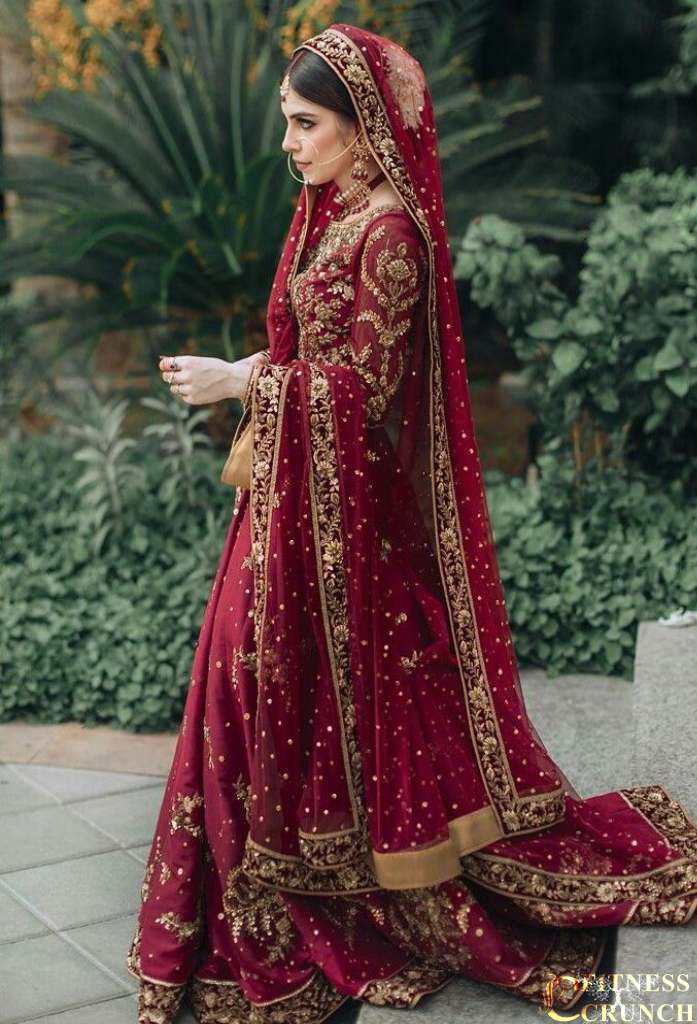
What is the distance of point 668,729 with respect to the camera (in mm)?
3291

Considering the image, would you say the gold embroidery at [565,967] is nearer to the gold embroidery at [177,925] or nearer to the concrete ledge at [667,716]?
the concrete ledge at [667,716]

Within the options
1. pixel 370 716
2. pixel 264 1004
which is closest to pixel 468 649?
pixel 370 716

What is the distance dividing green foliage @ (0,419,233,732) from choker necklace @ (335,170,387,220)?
2.09 metres

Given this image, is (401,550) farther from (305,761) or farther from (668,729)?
(668,729)

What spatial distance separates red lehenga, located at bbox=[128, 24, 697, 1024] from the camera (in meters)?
2.59

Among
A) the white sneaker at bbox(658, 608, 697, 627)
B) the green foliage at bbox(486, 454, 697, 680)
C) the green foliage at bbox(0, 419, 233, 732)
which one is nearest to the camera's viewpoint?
the white sneaker at bbox(658, 608, 697, 627)

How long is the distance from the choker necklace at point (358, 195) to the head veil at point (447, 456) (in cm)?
7

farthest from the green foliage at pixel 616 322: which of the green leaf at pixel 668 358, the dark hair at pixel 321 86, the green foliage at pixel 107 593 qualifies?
the dark hair at pixel 321 86

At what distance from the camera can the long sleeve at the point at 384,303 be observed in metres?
2.56

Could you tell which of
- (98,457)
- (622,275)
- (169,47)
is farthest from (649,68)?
(98,457)

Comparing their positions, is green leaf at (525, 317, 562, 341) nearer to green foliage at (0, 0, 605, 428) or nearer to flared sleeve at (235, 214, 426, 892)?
green foliage at (0, 0, 605, 428)

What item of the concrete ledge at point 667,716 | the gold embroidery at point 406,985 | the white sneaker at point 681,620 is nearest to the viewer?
the gold embroidery at point 406,985

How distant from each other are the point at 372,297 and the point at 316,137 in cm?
34

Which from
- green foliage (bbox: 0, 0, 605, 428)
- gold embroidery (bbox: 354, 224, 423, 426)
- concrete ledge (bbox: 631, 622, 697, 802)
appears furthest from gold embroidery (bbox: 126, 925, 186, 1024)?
green foliage (bbox: 0, 0, 605, 428)
